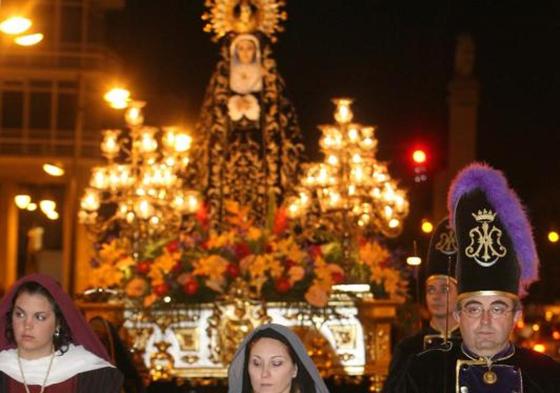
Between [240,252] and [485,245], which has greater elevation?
[240,252]

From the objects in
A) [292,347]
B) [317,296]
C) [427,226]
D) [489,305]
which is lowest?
[292,347]

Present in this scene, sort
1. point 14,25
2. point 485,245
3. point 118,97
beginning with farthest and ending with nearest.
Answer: point 118,97 < point 14,25 < point 485,245

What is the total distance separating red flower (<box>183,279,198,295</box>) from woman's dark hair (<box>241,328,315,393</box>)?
422 inches

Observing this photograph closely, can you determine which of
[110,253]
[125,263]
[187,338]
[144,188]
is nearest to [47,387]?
[187,338]

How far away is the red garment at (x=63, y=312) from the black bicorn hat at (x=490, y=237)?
73.1 inches

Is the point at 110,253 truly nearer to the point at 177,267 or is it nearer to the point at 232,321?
the point at 177,267

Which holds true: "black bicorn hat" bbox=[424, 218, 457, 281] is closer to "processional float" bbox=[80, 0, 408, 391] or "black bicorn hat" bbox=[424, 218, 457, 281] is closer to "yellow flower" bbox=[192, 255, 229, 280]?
"processional float" bbox=[80, 0, 408, 391]

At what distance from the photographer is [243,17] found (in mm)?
Answer: 22906

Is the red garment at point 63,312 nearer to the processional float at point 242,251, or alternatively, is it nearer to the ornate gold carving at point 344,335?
the processional float at point 242,251

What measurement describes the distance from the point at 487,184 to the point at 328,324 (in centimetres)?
1069

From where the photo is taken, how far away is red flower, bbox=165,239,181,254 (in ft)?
58.4

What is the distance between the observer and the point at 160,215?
22.3 metres

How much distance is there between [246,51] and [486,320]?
16520 millimetres

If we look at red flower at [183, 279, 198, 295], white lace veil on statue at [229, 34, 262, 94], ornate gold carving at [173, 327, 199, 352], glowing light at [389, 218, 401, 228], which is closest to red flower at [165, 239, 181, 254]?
red flower at [183, 279, 198, 295]
